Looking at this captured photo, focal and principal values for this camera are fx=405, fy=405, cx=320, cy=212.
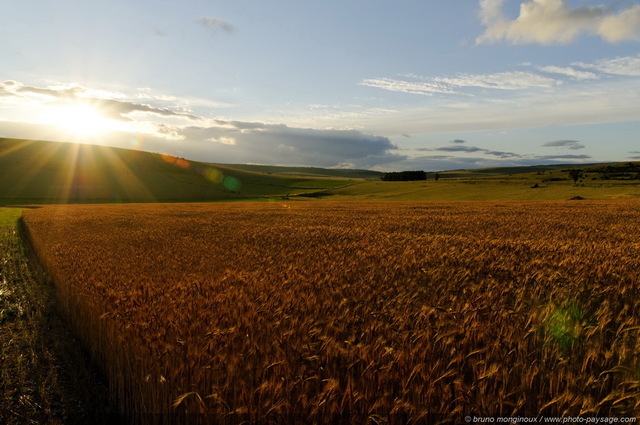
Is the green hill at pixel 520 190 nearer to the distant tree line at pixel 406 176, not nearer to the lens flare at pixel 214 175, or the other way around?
the distant tree line at pixel 406 176

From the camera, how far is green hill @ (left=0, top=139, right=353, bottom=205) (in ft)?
289

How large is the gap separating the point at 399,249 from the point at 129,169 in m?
126

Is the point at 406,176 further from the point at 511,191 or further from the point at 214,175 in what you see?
the point at 511,191

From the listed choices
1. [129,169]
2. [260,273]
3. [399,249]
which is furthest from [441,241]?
[129,169]

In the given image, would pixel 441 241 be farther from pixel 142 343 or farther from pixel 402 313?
pixel 142 343

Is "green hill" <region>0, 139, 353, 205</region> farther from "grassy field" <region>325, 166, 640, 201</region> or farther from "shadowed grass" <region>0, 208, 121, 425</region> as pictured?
"shadowed grass" <region>0, 208, 121, 425</region>

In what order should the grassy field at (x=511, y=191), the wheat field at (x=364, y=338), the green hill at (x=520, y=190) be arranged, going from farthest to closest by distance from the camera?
the green hill at (x=520, y=190) < the grassy field at (x=511, y=191) < the wheat field at (x=364, y=338)

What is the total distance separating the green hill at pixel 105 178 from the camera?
88000 millimetres

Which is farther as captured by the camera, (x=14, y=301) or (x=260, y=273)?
(x=14, y=301)

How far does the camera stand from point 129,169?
121 m

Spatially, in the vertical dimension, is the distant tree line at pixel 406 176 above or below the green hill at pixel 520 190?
above

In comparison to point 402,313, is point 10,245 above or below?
below

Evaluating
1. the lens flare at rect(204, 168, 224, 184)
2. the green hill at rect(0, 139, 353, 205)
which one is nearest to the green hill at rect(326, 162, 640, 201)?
the green hill at rect(0, 139, 353, 205)

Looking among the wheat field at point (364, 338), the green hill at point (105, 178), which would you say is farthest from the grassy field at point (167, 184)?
the wheat field at point (364, 338)
